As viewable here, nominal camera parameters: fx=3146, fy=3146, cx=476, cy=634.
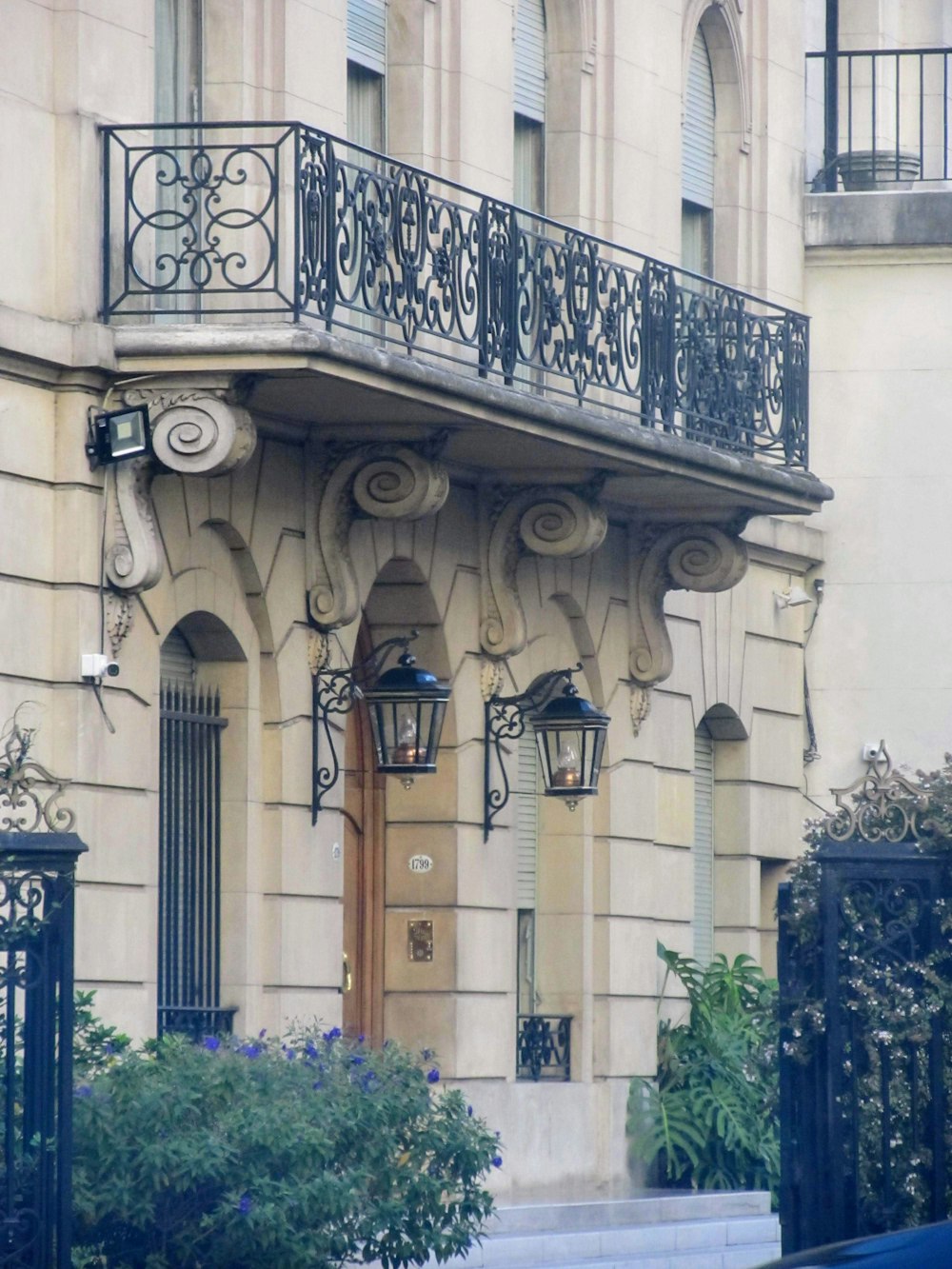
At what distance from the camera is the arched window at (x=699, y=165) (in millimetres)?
22609

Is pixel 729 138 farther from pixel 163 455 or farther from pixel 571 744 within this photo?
pixel 163 455

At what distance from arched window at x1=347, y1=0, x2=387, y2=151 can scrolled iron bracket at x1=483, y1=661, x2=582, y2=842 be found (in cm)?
343

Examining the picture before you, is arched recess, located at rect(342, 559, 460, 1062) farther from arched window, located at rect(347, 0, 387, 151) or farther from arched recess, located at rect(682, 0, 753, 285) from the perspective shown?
arched recess, located at rect(682, 0, 753, 285)

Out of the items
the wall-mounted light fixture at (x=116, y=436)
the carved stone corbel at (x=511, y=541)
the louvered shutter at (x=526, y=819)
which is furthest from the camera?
the louvered shutter at (x=526, y=819)

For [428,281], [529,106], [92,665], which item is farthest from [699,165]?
[92,665]

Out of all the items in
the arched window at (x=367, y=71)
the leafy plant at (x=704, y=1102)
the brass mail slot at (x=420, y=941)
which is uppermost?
the arched window at (x=367, y=71)

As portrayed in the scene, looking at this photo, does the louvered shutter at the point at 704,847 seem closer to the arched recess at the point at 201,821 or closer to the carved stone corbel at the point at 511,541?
the carved stone corbel at the point at 511,541

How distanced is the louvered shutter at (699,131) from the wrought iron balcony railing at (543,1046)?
613cm

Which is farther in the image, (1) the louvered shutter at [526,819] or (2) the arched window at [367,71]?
(1) the louvered shutter at [526,819]

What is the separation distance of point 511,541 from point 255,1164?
24.2ft

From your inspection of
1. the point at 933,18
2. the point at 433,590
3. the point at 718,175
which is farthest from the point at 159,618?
the point at 933,18

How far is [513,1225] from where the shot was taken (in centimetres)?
1778

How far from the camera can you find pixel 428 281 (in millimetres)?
17344

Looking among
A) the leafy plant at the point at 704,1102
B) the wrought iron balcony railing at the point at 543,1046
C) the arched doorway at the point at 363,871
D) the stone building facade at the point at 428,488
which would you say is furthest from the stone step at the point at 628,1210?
the arched doorway at the point at 363,871
